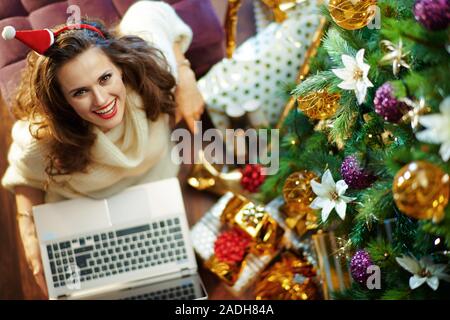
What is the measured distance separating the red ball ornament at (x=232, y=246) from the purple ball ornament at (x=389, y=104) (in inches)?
26.7

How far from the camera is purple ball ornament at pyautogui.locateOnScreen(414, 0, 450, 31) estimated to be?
36.1 inches

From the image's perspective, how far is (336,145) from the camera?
4.45ft

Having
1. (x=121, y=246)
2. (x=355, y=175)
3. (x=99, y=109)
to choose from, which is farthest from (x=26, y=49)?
(x=355, y=175)

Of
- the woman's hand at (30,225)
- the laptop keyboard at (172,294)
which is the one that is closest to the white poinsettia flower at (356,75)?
the laptop keyboard at (172,294)

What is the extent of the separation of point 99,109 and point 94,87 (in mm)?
57

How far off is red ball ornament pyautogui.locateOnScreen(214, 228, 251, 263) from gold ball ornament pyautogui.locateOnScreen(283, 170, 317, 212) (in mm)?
255

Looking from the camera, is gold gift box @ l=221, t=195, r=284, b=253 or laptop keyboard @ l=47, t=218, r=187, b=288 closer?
laptop keyboard @ l=47, t=218, r=187, b=288

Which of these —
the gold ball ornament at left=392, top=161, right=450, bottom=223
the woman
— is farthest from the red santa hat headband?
the gold ball ornament at left=392, top=161, right=450, bottom=223

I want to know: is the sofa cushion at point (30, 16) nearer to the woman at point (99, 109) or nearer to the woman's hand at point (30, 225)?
the woman at point (99, 109)

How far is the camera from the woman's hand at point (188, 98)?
1.49 metres

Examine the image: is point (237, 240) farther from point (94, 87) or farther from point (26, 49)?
point (26, 49)

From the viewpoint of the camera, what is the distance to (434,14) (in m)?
0.92

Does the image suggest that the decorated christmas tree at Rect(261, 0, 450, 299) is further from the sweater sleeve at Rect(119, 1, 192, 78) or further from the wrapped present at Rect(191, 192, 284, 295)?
the sweater sleeve at Rect(119, 1, 192, 78)
